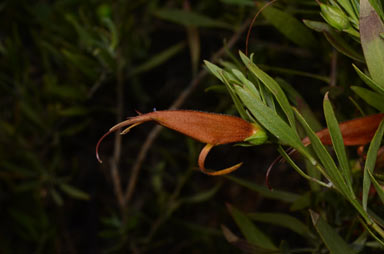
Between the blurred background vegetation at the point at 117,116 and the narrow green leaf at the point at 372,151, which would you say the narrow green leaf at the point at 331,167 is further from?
the blurred background vegetation at the point at 117,116

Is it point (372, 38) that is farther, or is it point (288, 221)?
point (288, 221)

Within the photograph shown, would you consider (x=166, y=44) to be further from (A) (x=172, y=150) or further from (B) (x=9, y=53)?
(B) (x=9, y=53)

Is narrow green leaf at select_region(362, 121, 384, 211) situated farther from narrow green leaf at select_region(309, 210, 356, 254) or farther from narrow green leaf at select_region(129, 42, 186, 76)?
narrow green leaf at select_region(129, 42, 186, 76)

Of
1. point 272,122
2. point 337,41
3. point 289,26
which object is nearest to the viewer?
point 272,122

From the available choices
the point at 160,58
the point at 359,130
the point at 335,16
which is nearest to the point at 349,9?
the point at 335,16

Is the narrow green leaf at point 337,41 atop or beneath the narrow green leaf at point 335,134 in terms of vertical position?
atop

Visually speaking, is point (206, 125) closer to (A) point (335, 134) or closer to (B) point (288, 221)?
(A) point (335, 134)

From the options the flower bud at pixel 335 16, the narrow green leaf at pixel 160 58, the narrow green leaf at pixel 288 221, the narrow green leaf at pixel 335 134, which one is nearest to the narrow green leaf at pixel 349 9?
the flower bud at pixel 335 16
